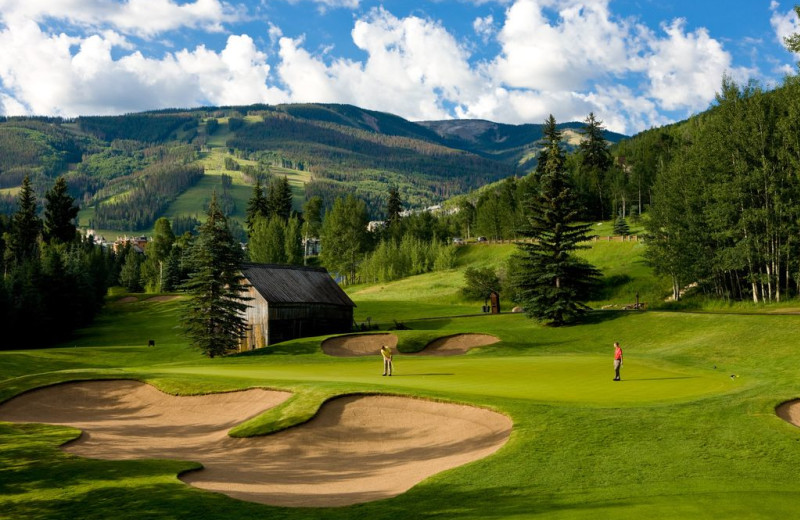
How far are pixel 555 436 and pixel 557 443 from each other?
0.51m

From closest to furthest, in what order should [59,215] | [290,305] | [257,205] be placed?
1. [290,305]
2. [59,215]
3. [257,205]

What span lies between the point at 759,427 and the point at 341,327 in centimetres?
4662

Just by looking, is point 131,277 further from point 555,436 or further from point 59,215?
point 555,436

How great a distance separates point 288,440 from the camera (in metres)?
19.8

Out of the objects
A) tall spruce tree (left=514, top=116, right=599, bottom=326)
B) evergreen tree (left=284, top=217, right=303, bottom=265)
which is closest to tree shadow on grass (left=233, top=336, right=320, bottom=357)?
tall spruce tree (left=514, top=116, right=599, bottom=326)

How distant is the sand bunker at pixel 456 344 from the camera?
46844 mm

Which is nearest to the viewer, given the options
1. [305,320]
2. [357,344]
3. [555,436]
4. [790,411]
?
[555,436]

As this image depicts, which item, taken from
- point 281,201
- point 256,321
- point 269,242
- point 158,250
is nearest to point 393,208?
point 281,201

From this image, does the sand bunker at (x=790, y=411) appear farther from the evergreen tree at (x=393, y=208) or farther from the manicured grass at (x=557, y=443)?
the evergreen tree at (x=393, y=208)

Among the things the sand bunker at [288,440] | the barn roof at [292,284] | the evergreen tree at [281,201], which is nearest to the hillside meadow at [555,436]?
the sand bunker at [288,440]

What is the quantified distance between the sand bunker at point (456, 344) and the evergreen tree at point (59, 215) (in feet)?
273

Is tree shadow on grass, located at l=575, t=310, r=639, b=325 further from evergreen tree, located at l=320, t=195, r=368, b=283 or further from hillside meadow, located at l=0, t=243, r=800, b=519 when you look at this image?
evergreen tree, located at l=320, t=195, r=368, b=283

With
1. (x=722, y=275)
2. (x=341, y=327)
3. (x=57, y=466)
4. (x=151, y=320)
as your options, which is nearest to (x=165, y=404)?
(x=57, y=466)

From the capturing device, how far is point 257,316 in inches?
2178
